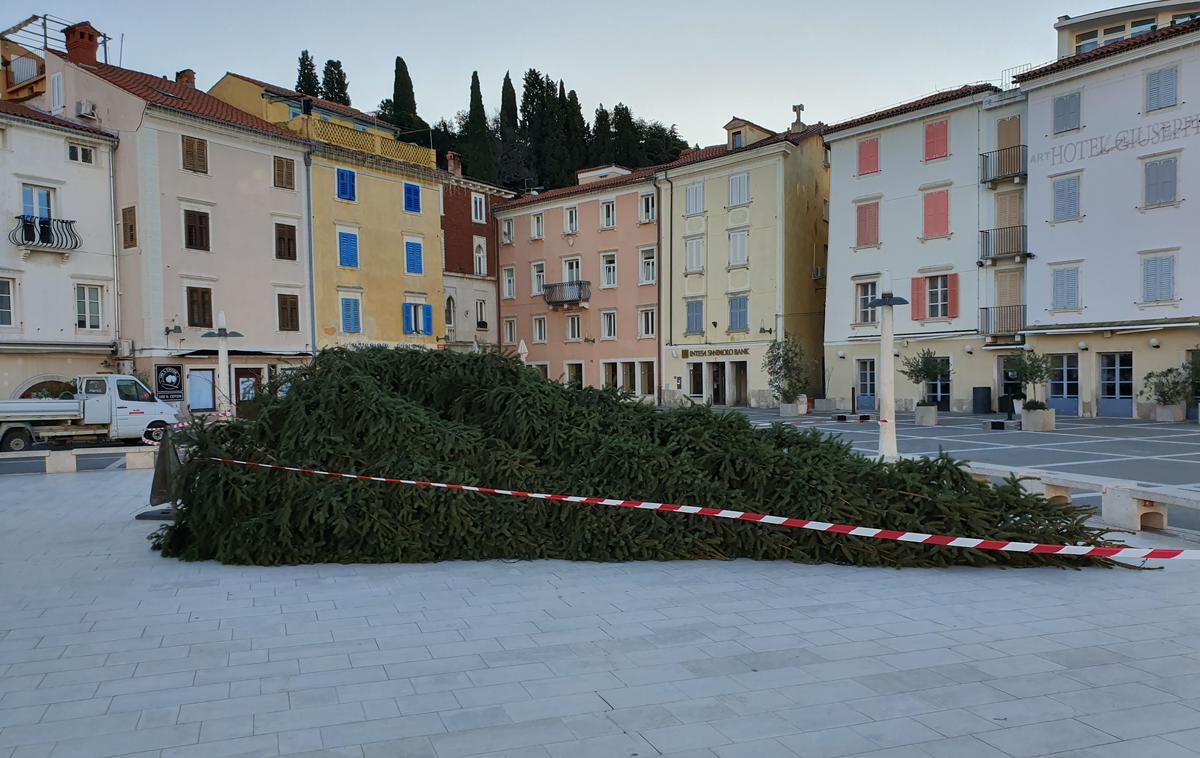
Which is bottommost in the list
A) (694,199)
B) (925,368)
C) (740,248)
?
(925,368)

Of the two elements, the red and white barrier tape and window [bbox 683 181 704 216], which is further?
window [bbox 683 181 704 216]

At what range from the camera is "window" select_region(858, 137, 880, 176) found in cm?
3725

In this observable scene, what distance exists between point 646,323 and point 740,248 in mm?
7316

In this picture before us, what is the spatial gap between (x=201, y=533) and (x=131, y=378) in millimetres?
19386

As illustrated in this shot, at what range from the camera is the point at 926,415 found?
→ 93.4 ft

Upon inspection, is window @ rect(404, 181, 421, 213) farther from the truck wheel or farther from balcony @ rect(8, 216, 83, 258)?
the truck wheel

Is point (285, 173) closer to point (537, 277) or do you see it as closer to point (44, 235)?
point (44, 235)

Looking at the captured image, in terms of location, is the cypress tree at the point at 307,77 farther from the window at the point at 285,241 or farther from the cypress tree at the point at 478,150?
the window at the point at 285,241

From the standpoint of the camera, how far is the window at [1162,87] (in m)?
28.3

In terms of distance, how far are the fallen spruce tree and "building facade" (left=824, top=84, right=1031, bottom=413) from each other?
89.6ft

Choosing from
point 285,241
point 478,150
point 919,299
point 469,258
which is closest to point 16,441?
point 285,241

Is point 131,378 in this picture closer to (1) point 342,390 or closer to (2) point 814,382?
(1) point 342,390

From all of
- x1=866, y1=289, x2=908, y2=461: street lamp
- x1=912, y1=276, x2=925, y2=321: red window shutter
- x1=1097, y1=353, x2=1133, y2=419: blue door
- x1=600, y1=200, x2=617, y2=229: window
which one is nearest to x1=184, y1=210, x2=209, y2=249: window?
x1=600, y1=200, x2=617, y2=229: window

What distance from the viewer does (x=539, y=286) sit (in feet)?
169
